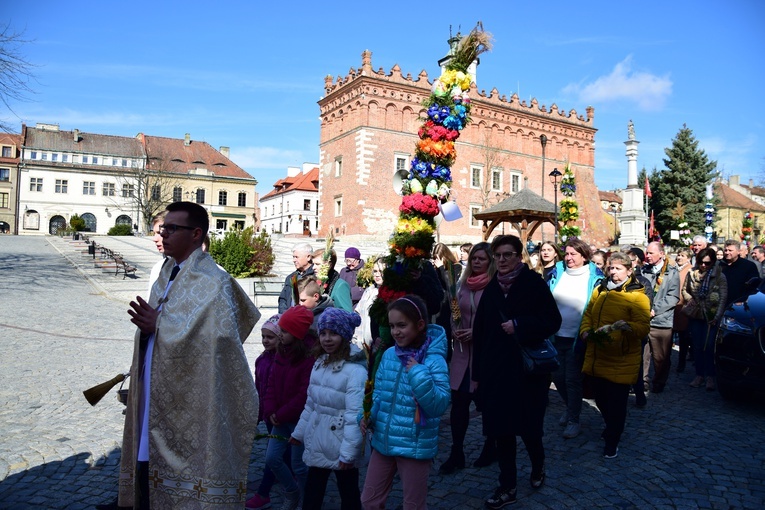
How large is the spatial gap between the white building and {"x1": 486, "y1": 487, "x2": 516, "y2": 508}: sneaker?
65522mm

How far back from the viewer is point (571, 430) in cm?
598

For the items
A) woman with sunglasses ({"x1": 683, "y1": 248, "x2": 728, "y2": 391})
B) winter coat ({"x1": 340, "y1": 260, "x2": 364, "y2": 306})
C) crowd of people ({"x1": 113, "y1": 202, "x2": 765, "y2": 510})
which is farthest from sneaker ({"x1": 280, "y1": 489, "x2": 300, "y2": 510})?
woman with sunglasses ({"x1": 683, "y1": 248, "x2": 728, "y2": 391})

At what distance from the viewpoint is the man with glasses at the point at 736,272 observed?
8.07 m

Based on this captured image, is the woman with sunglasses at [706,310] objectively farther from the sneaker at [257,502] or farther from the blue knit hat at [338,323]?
the sneaker at [257,502]

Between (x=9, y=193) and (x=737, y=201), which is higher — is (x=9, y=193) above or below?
below

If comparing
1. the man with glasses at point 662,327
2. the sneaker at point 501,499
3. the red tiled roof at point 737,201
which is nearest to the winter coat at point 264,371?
the sneaker at point 501,499

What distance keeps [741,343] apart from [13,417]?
8584 millimetres

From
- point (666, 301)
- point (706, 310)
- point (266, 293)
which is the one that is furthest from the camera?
point (266, 293)

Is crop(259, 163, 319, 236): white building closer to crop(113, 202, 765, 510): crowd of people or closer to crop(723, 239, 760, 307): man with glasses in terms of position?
crop(723, 239, 760, 307): man with glasses

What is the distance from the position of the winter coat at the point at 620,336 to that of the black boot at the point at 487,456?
1253mm

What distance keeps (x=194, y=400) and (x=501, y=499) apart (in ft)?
8.32

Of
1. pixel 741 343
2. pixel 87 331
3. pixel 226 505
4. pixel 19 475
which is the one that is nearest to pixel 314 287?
pixel 226 505

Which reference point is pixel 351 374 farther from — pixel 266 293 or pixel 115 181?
pixel 115 181

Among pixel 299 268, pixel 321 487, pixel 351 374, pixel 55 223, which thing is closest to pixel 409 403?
pixel 351 374
